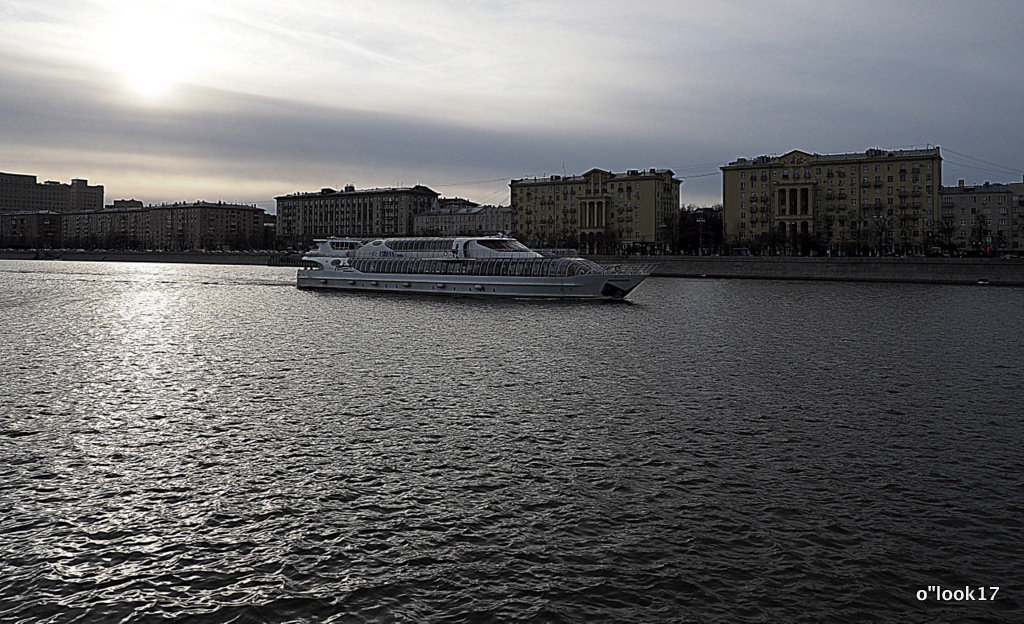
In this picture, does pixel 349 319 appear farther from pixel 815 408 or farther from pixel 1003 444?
pixel 1003 444

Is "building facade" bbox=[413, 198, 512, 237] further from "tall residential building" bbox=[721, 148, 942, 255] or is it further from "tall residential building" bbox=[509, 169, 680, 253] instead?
"tall residential building" bbox=[721, 148, 942, 255]

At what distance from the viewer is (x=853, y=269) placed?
240 ft

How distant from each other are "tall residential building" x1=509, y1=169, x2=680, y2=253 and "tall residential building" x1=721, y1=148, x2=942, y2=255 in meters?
13.4

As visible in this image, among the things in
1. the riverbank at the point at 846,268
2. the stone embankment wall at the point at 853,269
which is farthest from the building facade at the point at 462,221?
the stone embankment wall at the point at 853,269

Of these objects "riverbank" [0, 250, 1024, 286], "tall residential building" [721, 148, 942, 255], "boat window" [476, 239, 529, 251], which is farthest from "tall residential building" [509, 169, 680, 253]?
"boat window" [476, 239, 529, 251]

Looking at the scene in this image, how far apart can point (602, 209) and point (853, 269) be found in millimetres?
69160

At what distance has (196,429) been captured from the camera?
13766 mm

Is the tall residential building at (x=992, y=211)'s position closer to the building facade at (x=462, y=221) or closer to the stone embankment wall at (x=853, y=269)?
the stone embankment wall at (x=853, y=269)

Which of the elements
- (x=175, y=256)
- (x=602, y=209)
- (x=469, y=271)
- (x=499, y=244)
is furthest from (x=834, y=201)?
(x=175, y=256)

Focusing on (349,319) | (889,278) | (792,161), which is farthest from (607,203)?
(349,319)

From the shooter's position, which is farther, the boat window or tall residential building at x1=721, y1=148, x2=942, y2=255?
tall residential building at x1=721, y1=148, x2=942, y2=255

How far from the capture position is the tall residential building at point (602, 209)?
447 feet

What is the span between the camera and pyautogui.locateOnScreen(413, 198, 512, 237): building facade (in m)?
170

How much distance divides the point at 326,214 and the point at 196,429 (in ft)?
611
